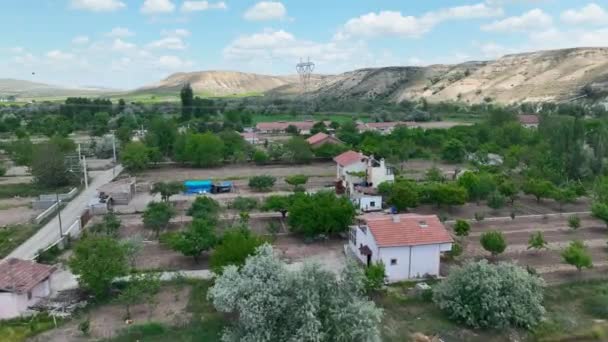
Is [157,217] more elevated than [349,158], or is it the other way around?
[349,158]

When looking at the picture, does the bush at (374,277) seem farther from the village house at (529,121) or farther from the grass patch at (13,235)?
the village house at (529,121)

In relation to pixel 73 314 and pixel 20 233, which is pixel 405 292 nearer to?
pixel 73 314

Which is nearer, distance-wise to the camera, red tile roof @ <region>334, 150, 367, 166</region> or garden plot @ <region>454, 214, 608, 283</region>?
garden plot @ <region>454, 214, 608, 283</region>

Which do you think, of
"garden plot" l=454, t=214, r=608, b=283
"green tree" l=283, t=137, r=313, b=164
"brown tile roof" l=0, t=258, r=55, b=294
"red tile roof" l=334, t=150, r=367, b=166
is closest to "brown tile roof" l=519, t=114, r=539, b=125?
"green tree" l=283, t=137, r=313, b=164

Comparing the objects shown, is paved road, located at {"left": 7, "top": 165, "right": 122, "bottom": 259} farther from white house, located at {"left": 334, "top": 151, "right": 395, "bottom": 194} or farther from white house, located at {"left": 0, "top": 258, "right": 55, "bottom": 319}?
white house, located at {"left": 334, "top": 151, "right": 395, "bottom": 194}

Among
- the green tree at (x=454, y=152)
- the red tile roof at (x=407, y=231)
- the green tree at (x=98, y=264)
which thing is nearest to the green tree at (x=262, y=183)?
the red tile roof at (x=407, y=231)

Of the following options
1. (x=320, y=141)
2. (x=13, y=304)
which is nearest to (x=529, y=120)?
(x=320, y=141)

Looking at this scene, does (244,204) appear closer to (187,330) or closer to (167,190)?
(167,190)
